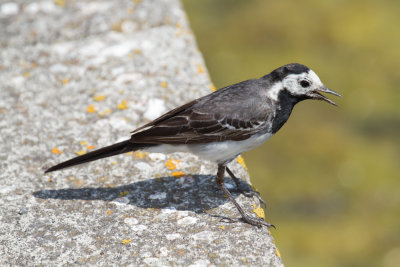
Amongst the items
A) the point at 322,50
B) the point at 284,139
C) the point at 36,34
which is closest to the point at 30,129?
the point at 36,34

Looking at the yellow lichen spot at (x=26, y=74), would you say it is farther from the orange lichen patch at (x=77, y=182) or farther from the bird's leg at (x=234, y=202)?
the bird's leg at (x=234, y=202)

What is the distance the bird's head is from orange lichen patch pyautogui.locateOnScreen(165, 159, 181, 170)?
121 cm

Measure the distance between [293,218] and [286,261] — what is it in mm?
755

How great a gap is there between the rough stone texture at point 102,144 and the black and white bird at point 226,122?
1.06 feet

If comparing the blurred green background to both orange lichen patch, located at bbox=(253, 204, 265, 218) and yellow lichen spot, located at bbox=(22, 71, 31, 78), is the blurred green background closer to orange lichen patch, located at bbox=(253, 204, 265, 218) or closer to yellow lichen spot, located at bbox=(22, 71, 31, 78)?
orange lichen patch, located at bbox=(253, 204, 265, 218)

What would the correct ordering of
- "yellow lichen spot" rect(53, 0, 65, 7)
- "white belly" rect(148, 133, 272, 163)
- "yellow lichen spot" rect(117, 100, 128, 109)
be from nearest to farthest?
"white belly" rect(148, 133, 272, 163), "yellow lichen spot" rect(117, 100, 128, 109), "yellow lichen spot" rect(53, 0, 65, 7)

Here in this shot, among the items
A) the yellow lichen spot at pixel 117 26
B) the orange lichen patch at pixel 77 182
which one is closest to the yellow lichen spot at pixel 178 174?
the orange lichen patch at pixel 77 182

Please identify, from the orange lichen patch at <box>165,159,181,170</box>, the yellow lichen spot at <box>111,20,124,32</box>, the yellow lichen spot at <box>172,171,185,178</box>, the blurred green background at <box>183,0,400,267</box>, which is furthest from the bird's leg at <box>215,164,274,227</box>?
the yellow lichen spot at <box>111,20,124,32</box>

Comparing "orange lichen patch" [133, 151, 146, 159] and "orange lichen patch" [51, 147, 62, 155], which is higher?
"orange lichen patch" [51, 147, 62, 155]

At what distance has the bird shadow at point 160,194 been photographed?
4.51m

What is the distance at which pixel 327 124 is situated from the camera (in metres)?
8.30

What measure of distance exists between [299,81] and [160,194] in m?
1.74

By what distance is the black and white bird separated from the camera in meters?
4.66

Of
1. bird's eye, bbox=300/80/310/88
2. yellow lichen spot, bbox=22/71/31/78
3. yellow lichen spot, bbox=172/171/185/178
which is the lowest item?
yellow lichen spot, bbox=172/171/185/178
